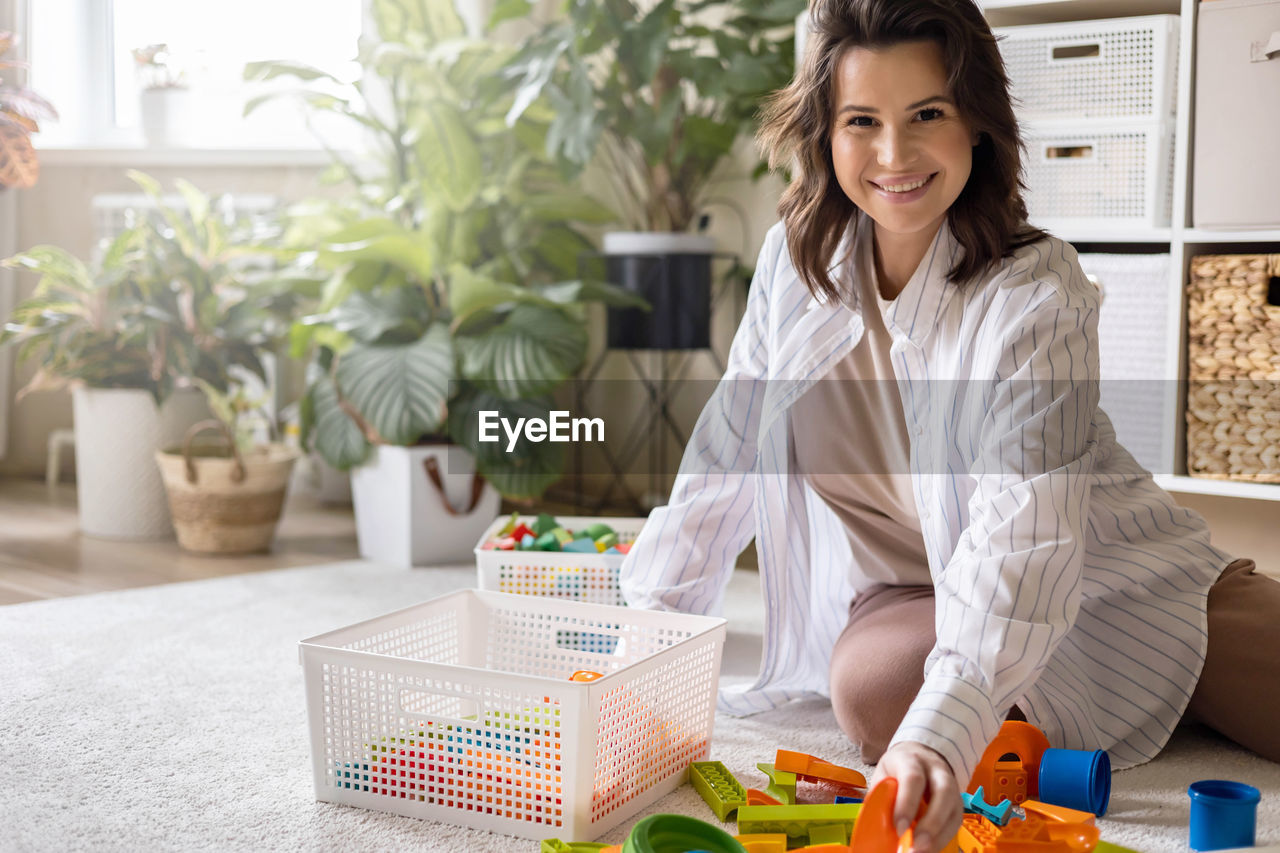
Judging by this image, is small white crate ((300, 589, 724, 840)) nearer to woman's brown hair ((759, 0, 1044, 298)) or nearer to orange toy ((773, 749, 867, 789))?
orange toy ((773, 749, 867, 789))

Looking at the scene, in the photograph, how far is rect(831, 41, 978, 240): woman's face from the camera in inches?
45.9

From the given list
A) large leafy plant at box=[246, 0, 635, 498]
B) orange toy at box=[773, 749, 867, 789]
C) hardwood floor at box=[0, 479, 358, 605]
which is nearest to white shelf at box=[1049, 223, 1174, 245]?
→ large leafy plant at box=[246, 0, 635, 498]

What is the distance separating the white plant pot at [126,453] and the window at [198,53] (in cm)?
95

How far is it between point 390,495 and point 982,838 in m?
1.63

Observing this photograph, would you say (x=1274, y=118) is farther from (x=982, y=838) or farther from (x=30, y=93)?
(x=30, y=93)

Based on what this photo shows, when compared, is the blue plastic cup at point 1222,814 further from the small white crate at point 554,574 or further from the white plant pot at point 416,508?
the white plant pot at point 416,508

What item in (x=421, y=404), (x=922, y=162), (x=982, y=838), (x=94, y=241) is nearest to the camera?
(x=982, y=838)

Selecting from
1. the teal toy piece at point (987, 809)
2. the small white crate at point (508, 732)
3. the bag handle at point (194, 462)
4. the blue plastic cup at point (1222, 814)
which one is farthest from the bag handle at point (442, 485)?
the blue plastic cup at point (1222, 814)

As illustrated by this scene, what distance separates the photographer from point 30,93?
2.44 metres

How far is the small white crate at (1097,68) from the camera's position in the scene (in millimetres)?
1989

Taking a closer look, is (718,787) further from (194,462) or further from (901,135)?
(194,462)

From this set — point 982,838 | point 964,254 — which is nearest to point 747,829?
point 982,838

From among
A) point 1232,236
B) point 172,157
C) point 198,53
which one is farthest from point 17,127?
point 1232,236

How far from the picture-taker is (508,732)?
1.15 meters
